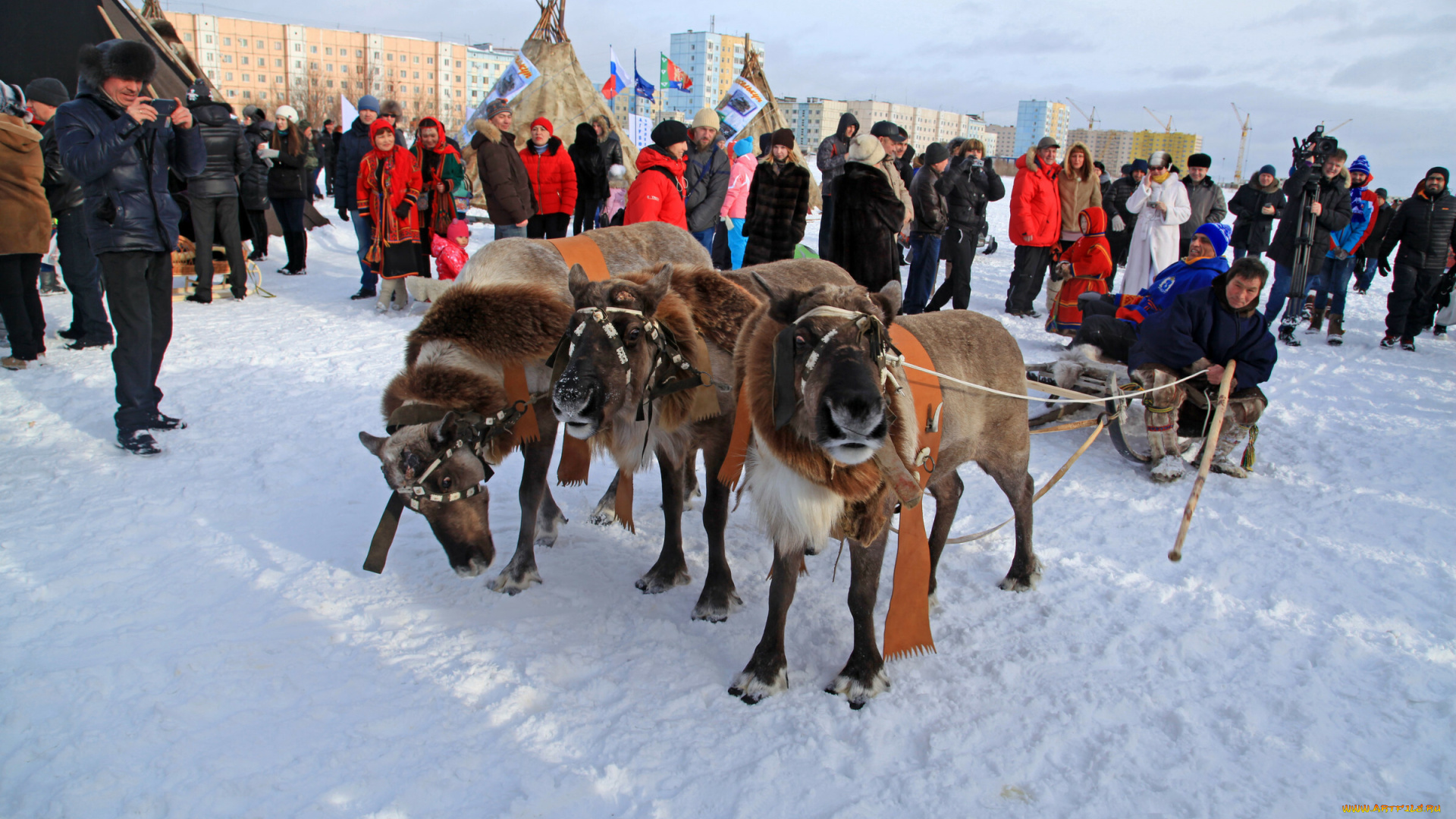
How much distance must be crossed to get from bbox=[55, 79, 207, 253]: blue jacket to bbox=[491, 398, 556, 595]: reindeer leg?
2.99 m

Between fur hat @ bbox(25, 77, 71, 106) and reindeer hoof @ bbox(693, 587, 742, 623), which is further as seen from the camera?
fur hat @ bbox(25, 77, 71, 106)

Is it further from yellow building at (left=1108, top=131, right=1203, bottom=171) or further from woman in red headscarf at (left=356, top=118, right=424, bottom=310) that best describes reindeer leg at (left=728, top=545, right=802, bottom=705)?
yellow building at (left=1108, top=131, right=1203, bottom=171)

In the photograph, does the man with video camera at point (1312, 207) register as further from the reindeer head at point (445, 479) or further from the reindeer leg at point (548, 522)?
the reindeer head at point (445, 479)

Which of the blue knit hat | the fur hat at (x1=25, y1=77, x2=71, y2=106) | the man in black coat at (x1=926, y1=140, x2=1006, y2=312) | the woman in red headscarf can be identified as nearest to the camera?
the blue knit hat

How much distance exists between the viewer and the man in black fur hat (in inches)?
164

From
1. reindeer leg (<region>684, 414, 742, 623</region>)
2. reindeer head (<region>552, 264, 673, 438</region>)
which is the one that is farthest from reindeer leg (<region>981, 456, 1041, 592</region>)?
reindeer head (<region>552, 264, 673, 438</region>)

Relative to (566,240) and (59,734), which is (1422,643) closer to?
(566,240)

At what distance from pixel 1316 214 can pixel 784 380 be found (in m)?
9.42

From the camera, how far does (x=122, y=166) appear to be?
440cm

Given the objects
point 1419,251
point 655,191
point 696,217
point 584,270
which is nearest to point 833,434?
point 584,270

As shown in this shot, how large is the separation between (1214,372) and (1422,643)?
7.17 ft

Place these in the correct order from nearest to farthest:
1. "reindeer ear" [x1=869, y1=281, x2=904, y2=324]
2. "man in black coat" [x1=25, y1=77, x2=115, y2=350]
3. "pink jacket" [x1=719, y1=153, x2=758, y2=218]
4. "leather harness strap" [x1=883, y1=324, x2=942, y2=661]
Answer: "reindeer ear" [x1=869, y1=281, x2=904, y2=324], "leather harness strap" [x1=883, y1=324, x2=942, y2=661], "man in black coat" [x1=25, y1=77, x2=115, y2=350], "pink jacket" [x1=719, y1=153, x2=758, y2=218]

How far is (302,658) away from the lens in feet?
9.43

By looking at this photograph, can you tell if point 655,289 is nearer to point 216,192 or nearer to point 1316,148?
point 216,192
